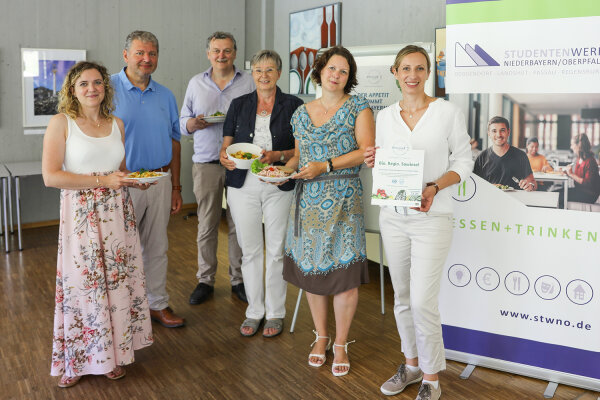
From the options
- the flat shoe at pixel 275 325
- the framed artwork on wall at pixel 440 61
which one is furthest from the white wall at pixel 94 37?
the flat shoe at pixel 275 325

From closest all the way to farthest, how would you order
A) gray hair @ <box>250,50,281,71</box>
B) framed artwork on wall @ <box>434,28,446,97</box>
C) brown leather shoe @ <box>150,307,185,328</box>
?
gray hair @ <box>250,50,281,71</box> → brown leather shoe @ <box>150,307,185,328</box> → framed artwork on wall @ <box>434,28,446,97</box>

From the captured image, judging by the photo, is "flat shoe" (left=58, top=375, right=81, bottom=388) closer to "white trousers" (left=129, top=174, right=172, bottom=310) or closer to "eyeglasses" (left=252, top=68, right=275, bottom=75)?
"white trousers" (left=129, top=174, right=172, bottom=310)

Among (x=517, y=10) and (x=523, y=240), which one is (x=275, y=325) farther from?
(x=517, y=10)

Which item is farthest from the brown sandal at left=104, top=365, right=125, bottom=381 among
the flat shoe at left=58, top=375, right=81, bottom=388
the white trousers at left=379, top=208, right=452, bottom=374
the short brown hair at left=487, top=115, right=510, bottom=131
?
the short brown hair at left=487, top=115, right=510, bottom=131

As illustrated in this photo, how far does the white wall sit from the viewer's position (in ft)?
21.2

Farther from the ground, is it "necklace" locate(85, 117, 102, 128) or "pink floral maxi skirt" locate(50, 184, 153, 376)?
"necklace" locate(85, 117, 102, 128)

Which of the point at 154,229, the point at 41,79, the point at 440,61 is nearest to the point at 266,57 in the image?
the point at 154,229

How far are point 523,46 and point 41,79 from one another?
557 cm

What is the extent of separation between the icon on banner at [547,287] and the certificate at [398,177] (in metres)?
0.93

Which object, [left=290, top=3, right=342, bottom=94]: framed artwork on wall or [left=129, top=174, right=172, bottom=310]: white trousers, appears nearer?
[left=129, top=174, right=172, bottom=310]: white trousers

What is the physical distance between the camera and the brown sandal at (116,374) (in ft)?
10.1

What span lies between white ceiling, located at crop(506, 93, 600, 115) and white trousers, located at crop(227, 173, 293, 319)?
1.38 m

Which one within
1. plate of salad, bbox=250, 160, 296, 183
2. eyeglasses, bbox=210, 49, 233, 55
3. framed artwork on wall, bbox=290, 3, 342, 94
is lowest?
plate of salad, bbox=250, 160, 296, 183

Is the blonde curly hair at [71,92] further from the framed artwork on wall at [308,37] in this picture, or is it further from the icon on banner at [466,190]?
the framed artwork on wall at [308,37]
